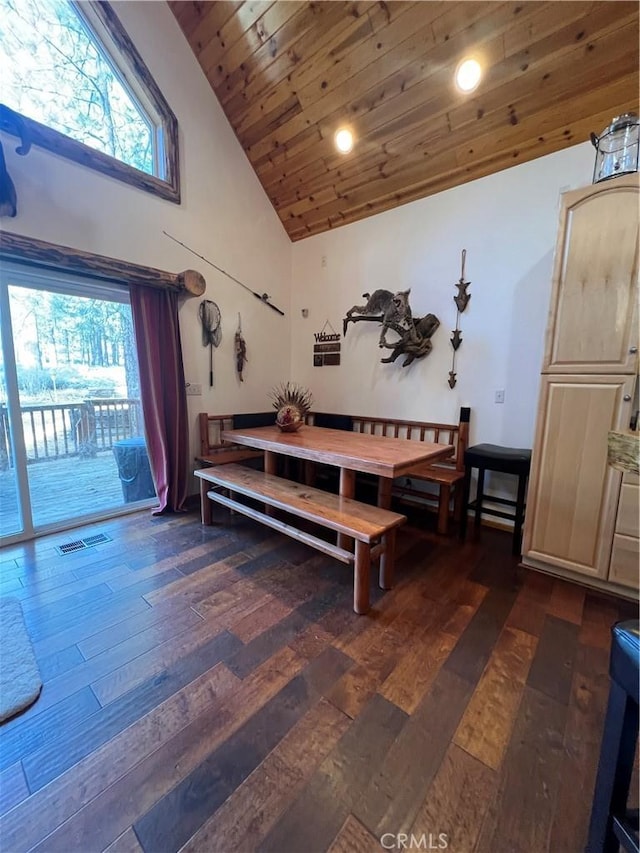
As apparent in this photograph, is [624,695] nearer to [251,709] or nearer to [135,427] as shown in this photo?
[251,709]

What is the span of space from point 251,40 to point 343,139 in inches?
40.6

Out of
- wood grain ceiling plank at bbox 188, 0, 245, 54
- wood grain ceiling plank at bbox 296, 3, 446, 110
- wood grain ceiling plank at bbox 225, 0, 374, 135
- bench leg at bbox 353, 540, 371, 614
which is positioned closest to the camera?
bench leg at bbox 353, 540, 371, 614

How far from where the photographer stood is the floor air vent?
2475 millimetres

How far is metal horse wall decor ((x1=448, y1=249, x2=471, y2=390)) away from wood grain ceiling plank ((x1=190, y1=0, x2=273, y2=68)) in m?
2.34

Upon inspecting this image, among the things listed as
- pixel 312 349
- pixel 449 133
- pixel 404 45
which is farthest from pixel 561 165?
pixel 312 349

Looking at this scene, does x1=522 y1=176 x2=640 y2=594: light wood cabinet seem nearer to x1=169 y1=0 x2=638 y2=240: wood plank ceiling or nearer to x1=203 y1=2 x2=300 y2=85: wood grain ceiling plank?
x1=169 y1=0 x2=638 y2=240: wood plank ceiling

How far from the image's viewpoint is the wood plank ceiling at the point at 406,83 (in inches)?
79.3

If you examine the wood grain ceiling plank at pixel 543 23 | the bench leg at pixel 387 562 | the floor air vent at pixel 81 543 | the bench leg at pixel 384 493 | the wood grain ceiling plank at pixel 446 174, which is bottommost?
the floor air vent at pixel 81 543

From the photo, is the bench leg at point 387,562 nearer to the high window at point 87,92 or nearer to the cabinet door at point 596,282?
the cabinet door at point 596,282

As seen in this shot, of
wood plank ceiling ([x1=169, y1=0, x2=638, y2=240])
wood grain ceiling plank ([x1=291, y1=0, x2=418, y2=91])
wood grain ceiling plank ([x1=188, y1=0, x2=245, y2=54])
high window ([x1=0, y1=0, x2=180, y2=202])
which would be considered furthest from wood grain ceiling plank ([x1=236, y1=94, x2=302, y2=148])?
high window ([x1=0, y1=0, x2=180, y2=202])

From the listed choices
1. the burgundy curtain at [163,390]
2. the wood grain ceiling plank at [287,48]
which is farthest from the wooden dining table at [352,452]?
the wood grain ceiling plank at [287,48]

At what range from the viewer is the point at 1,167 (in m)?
2.13

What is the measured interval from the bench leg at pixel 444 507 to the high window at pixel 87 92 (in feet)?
11.4

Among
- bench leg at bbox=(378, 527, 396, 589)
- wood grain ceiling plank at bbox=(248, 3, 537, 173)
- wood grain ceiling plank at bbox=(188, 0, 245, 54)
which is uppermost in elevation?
wood grain ceiling plank at bbox=(188, 0, 245, 54)
